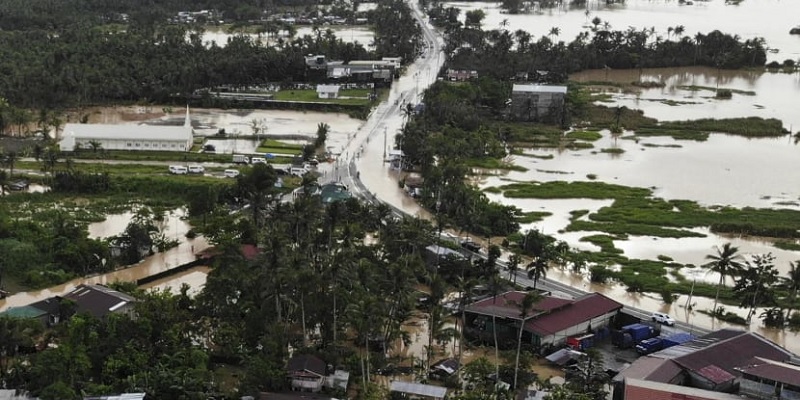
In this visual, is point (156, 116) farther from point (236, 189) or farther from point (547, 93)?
point (547, 93)

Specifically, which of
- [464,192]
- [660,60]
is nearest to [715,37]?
[660,60]

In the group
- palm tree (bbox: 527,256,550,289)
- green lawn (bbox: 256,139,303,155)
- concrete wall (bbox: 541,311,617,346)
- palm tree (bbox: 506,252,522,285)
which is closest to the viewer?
concrete wall (bbox: 541,311,617,346)

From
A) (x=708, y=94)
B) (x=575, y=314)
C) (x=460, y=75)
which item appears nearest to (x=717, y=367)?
(x=575, y=314)

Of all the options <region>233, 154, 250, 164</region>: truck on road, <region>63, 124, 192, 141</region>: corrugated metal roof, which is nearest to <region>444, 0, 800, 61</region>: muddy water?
<region>233, 154, 250, 164</region>: truck on road

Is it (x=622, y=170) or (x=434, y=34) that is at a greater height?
(x=434, y=34)

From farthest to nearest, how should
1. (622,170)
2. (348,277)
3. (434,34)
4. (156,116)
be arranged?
(434,34) → (156,116) → (622,170) → (348,277)

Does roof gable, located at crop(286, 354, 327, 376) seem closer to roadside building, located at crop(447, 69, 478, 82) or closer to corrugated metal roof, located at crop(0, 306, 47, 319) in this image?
corrugated metal roof, located at crop(0, 306, 47, 319)

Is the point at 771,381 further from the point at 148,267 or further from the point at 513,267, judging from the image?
the point at 148,267

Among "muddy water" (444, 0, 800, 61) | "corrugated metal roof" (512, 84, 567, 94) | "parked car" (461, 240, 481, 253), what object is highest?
"muddy water" (444, 0, 800, 61)

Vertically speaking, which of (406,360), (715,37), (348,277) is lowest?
(406,360)
